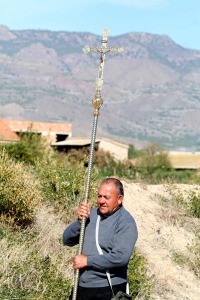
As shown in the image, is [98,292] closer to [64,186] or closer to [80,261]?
[80,261]

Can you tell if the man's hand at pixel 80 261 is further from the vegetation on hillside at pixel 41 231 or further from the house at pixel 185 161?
the house at pixel 185 161

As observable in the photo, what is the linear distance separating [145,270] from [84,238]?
5759mm

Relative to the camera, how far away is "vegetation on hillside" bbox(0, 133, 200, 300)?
9.22m

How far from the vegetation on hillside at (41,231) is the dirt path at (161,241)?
47 cm

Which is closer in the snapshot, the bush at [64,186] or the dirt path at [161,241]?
the dirt path at [161,241]

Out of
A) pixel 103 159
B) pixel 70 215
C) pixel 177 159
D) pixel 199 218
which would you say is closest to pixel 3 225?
pixel 70 215

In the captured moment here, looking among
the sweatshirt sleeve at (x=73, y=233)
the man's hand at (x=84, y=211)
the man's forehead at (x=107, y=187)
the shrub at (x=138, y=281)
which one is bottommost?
the shrub at (x=138, y=281)

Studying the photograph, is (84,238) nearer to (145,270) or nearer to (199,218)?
(145,270)

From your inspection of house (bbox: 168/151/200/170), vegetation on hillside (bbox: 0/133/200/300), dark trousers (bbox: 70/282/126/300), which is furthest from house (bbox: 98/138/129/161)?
dark trousers (bbox: 70/282/126/300)

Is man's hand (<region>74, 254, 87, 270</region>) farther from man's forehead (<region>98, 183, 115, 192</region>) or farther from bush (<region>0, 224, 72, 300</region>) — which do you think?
bush (<region>0, 224, 72, 300</region>)

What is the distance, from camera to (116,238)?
619 cm

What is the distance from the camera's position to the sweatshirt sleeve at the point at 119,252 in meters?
6.13

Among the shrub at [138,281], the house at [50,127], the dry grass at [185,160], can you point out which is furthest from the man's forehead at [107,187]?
the house at [50,127]

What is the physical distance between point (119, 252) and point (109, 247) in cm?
16
